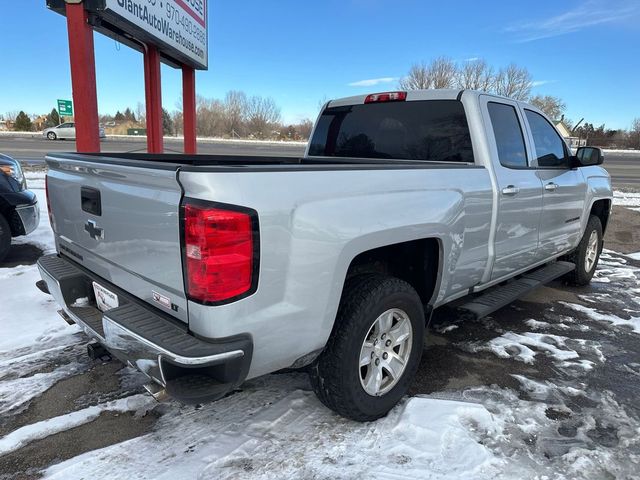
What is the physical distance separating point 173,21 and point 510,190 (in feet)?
21.3

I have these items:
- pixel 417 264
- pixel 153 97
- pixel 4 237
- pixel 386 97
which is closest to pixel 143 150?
pixel 153 97

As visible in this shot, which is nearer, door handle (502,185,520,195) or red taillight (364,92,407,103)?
door handle (502,185,520,195)

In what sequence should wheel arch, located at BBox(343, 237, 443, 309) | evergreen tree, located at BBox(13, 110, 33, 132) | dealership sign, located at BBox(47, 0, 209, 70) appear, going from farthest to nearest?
1. evergreen tree, located at BBox(13, 110, 33, 132)
2. dealership sign, located at BBox(47, 0, 209, 70)
3. wheel arch, located at BBox(343, 237, 443, 309)

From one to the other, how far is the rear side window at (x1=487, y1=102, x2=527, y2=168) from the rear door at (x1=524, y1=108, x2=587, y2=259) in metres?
0.23

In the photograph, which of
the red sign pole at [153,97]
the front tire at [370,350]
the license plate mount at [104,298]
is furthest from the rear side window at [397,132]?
the red sign pole at [153,97]

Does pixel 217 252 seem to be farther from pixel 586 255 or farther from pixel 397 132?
pixel 586 255

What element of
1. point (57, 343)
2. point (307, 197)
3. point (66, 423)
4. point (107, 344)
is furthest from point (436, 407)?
point (57, 343)

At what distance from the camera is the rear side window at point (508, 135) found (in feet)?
11.9

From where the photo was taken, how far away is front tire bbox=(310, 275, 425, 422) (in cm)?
245

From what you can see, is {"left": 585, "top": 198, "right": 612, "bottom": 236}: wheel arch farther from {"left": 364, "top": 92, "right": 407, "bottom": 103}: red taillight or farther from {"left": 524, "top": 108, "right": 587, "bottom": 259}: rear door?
{"left": 364, "top": 92, "right": 407, "bottom": 103}: red taillight

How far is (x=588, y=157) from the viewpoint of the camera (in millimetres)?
4480

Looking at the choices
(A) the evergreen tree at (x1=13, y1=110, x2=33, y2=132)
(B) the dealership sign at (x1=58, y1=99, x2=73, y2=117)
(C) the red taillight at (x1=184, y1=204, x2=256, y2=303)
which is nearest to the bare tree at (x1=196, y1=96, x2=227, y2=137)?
(A) the evergreen tree at (x1=13, y1=110, x2=33, y2=132)

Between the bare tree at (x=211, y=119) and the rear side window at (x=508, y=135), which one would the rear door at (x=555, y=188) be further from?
the bare tree at (x=211, y=119)

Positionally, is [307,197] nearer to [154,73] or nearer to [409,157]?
[409,157]
